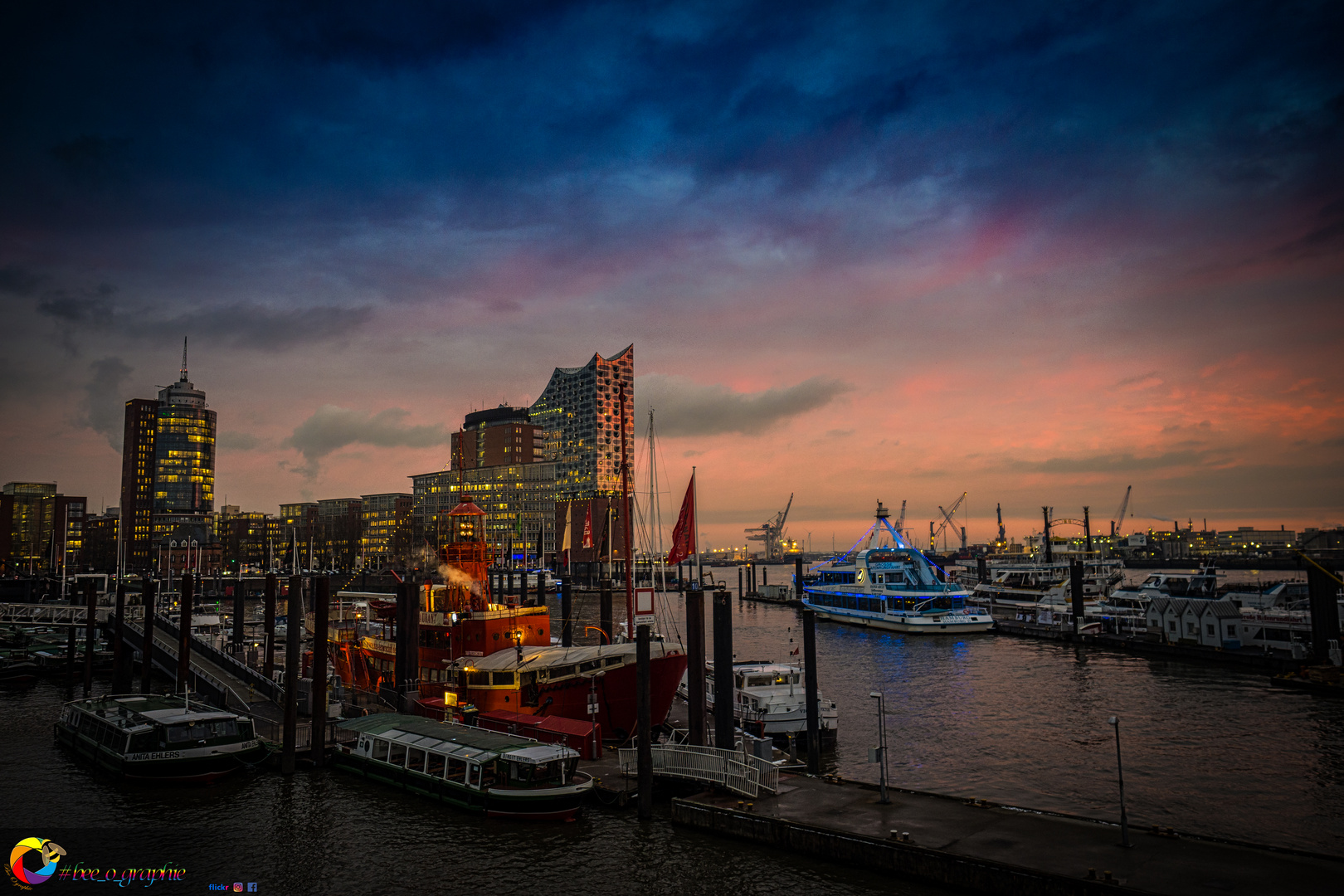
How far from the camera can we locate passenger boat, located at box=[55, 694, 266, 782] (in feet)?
105

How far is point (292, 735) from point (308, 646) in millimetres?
38802

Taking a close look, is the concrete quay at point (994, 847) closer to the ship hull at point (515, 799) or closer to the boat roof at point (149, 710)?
the ship hull at point (515, 799)

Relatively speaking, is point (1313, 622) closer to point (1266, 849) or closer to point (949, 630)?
point (949, 630)

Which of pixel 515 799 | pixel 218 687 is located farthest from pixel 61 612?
pixel 515 799

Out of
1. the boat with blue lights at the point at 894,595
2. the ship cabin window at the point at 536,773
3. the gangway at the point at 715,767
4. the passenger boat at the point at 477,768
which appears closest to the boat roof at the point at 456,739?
the passenger boat at the point at 477,768

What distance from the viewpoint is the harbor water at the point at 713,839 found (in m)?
23.6

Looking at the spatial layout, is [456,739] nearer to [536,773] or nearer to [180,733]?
[536,773]

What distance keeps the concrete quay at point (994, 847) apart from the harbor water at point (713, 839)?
0.74m

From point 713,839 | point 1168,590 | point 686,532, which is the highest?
point 686,532

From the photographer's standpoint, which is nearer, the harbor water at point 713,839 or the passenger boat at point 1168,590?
the harbor water at point 713,839

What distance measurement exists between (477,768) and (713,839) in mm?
8651

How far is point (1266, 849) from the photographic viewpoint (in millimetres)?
19859

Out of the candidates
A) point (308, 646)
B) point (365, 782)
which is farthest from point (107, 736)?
point (308, 646)

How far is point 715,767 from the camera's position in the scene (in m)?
27.5
